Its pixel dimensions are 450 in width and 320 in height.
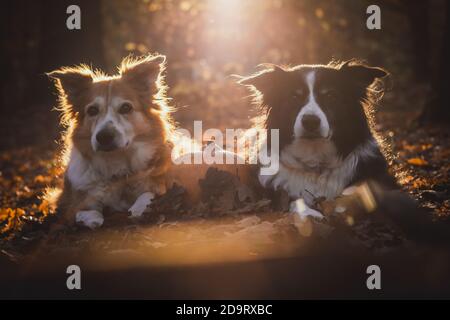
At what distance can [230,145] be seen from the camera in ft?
27.1

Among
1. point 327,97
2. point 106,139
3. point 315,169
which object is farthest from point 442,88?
point 106,139

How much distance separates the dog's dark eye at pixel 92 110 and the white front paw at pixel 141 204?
Result: 39.2 inches

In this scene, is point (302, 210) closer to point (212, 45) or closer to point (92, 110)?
point (92, 110)

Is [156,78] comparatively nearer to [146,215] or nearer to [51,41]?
[146,215]

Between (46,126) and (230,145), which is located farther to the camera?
(46,126)

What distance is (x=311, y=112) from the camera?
238 inches

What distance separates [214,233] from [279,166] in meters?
1.26

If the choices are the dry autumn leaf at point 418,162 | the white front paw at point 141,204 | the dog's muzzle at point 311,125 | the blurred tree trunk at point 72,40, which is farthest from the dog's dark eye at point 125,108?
the blurred tree trunk at point 72,40

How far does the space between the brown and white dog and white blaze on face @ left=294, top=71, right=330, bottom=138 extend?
1.63 metres

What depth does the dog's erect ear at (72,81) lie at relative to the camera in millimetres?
6785

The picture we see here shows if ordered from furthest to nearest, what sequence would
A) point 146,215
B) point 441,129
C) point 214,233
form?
point 441,129
point 146,215
point 214,233

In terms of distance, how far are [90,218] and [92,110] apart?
1143mm

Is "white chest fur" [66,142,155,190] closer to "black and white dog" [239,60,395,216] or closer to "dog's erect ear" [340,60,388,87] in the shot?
"black and white dog" [239,60,395,216]

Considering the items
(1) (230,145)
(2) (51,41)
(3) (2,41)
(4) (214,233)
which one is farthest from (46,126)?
(4) (214,233)
